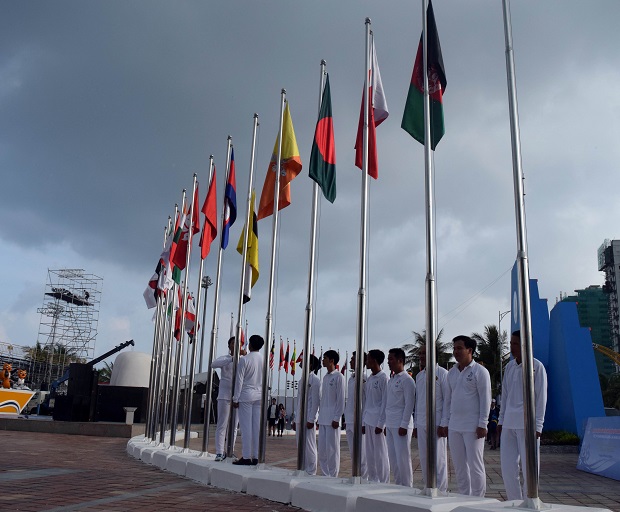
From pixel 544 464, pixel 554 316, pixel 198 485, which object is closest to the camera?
pixel 198 485

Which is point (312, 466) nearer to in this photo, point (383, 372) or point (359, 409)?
point (383, 372)

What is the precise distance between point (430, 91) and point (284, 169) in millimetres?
3175

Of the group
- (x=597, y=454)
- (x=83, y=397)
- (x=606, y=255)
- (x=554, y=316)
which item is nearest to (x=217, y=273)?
(x=597, y=454)

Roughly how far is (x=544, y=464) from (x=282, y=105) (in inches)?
403

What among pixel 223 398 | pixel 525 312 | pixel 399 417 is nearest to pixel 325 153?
pixel 399 417

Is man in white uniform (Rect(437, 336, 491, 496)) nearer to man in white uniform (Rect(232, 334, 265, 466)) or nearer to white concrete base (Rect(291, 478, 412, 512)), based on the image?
white concrete base (Rect(291, 478, 412, 512))

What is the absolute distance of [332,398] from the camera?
9.48m

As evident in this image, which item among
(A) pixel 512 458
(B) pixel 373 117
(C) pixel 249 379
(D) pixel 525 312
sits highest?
(B) pixel 373 117

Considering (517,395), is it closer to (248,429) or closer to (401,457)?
(401,457)

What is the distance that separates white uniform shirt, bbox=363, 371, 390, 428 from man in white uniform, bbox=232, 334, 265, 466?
72.4 inches

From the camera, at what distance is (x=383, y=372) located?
870 cm

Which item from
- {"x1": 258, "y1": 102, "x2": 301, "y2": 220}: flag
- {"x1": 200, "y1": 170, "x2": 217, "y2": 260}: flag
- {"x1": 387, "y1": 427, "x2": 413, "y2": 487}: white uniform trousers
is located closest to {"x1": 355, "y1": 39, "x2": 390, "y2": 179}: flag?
{"x1": 258, "y1": 102, "x2": 301, "y2": 220}: flag

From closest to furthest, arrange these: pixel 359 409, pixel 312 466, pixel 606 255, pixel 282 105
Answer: pixel 359 409 < pixel 312 466 < pixel 282 105 < pixel 606 255

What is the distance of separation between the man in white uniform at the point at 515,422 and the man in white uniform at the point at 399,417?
1.47m
